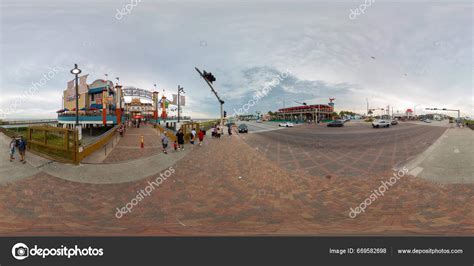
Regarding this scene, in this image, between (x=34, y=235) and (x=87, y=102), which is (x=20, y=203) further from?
(x=87, y=102)

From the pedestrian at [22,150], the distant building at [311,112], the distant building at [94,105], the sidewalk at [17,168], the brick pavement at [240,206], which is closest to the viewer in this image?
the brick pavement at [240,206]

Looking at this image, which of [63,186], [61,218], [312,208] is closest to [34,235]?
[61,218]

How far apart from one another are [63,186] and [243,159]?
6543 millimetres

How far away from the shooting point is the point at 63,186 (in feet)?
18.4

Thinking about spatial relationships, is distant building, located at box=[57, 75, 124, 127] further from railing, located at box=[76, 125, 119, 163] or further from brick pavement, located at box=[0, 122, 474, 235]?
brick pavement, located at box=[0, 122, 474, 235]

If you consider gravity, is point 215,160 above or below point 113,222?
above

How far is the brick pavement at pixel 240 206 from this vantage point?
3680mm

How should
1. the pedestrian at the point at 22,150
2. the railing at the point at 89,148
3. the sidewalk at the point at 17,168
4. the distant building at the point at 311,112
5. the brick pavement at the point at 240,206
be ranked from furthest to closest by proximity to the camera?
the distant building at the point at 311,112 < the railing at the point at 89,148 < the pedestrian at the point at 22,150 < the sidewalk at the point at 17,168 < the brick pavement at the point at 240,206

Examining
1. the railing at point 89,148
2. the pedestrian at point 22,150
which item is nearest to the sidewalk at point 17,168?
the pedestrian at point 22,150

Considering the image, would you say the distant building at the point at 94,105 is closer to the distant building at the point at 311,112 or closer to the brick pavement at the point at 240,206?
the brick pavement at the point at 240,206

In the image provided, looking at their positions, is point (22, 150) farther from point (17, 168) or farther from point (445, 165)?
point (445, 165)

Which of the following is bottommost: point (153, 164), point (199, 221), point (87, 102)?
point (199, 221)

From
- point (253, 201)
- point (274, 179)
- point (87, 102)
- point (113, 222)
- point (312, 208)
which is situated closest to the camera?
point (113, 222)

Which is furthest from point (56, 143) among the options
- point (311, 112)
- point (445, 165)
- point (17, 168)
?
point (311, 112)
